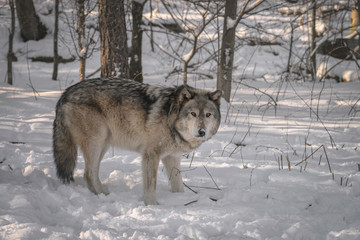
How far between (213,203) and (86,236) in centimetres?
147

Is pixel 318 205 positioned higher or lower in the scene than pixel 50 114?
lower

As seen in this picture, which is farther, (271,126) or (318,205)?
(271,126)

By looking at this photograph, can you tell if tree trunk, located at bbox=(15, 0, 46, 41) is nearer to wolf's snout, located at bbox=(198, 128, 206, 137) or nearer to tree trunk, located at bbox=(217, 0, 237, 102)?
tree trunk, located at bbox=(217, 0, 237, 102)

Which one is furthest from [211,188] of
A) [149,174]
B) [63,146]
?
[63,146]

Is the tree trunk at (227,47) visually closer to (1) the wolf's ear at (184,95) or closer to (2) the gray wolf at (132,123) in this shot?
(2) the gray wolf at (132,123)

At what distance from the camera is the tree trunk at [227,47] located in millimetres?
7090

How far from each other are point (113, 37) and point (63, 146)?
290 cm

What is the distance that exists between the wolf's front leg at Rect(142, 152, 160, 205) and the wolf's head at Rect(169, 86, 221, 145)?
18.7 inches

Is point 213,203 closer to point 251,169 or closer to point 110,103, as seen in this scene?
point 251,169

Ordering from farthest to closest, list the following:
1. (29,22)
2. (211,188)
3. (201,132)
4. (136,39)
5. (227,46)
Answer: (29,22) < (136,39) < (227,46) < (211,188) < (201,132)

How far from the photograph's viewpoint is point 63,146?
3828 mm

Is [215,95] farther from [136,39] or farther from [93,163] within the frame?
[136,39]

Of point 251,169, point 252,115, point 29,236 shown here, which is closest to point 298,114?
point 252,115

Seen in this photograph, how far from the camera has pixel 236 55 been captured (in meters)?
18.2
